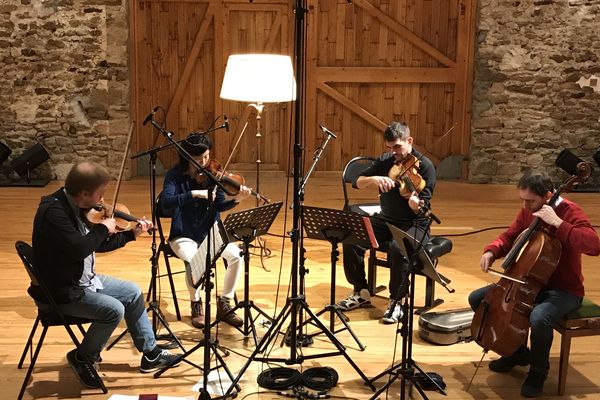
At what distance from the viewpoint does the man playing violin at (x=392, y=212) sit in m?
5.43

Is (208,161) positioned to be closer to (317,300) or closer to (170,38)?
(317,300)

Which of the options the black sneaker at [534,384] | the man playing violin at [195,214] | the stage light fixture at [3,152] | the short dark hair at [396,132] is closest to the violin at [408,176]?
the short dark hair at [396,132]

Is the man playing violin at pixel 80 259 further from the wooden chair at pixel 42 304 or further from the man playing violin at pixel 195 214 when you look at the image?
the man playing violin at pixel 195 214

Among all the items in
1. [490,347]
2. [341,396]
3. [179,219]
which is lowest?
[341,396]

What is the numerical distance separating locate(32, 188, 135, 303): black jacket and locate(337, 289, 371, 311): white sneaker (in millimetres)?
2007

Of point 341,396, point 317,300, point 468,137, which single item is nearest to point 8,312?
point 317,300

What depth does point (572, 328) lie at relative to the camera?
4398 millimetres

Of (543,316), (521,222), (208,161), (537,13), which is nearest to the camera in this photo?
(543,316)

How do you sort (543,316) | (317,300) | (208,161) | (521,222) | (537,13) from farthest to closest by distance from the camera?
1. (537,13)
2. (317,300)
3. (208,161)
4. (521,222)
5. (543,316)

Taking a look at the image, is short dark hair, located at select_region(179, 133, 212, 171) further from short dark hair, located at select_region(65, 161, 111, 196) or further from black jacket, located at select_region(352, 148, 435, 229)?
black jacket, located at select_region(352, 148, 435, 229)

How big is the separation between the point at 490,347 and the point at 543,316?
13.0 inches

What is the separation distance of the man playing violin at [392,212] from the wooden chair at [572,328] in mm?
1207

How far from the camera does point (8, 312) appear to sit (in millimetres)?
5496

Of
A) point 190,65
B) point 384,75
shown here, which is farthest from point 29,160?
point 384,75
